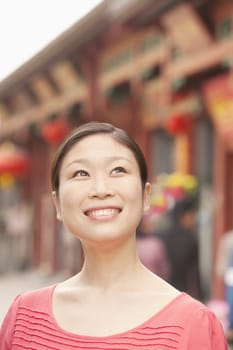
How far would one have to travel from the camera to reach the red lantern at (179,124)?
7.98 metres

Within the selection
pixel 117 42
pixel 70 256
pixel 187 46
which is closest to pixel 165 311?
pixel 187 46

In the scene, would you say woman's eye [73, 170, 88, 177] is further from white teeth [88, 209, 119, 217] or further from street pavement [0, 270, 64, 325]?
street pavement [0, 270, 64, 325]

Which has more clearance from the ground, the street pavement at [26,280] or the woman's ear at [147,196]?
the woman's ear at [147,196]

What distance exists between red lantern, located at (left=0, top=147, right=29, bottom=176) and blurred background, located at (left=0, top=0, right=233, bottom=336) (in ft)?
0.07

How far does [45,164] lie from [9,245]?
2.05 meters

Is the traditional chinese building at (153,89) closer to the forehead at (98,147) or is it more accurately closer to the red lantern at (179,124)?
the red lantern at (179,124)

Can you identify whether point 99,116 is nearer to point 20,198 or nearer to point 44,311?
point 20,198

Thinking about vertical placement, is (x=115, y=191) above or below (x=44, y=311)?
above

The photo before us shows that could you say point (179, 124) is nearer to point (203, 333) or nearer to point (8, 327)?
point (8, 327)

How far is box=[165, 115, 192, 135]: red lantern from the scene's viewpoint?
798 centimetres

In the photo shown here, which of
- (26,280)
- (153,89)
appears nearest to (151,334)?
(153,89)

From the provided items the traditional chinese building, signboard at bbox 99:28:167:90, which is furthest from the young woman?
signboard at bbox 99:28:167:90

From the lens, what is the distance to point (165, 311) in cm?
168

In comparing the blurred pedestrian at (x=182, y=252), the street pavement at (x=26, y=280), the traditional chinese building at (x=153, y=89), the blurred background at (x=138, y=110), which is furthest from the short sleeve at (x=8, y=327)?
the street pavement at (x=26, y=280)
